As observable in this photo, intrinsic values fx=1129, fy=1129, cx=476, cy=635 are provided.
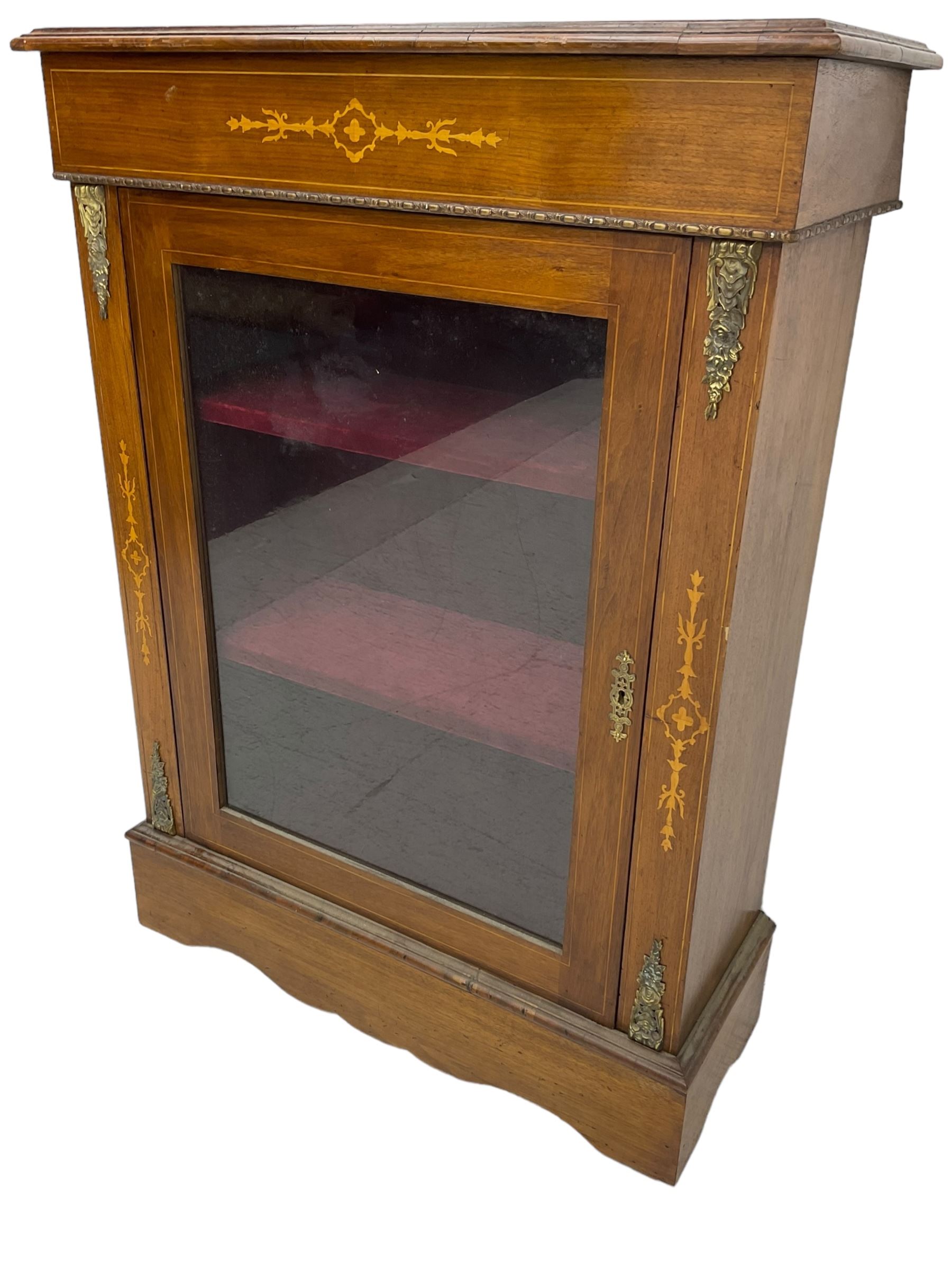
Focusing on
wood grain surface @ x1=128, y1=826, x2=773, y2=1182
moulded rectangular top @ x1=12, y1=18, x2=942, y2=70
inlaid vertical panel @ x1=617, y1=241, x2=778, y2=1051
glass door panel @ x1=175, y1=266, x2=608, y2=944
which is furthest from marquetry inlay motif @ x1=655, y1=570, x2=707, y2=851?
moulded rectangular top @ x1=12, y1=18, x2=942, y2=70

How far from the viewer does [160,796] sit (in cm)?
209

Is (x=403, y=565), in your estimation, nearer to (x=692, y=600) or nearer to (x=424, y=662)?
(x=424, y=662)

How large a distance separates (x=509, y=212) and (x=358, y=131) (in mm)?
231

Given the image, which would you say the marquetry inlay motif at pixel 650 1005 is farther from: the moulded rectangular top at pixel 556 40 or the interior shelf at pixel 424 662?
the moulded rectangular top at pixel 556 40

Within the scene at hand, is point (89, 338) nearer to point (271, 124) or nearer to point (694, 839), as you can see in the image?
point (271, 124)

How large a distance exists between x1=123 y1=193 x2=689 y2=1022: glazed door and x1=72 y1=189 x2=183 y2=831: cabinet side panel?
0.09 feet

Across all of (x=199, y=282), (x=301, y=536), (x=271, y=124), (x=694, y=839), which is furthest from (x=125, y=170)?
(x=694, y=839)

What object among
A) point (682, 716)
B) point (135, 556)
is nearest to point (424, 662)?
point (682, 716)

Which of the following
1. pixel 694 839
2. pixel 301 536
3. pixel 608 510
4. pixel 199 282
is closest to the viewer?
pixel 608 510

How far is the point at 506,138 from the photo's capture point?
127 centimetres

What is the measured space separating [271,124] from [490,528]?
1.92 feet

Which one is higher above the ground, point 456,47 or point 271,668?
point 456,47

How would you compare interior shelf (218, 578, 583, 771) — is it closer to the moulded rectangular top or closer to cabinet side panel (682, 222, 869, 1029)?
cabinet side panel (682, 222, 869, 1029)

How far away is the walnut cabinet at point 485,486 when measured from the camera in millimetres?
1237
